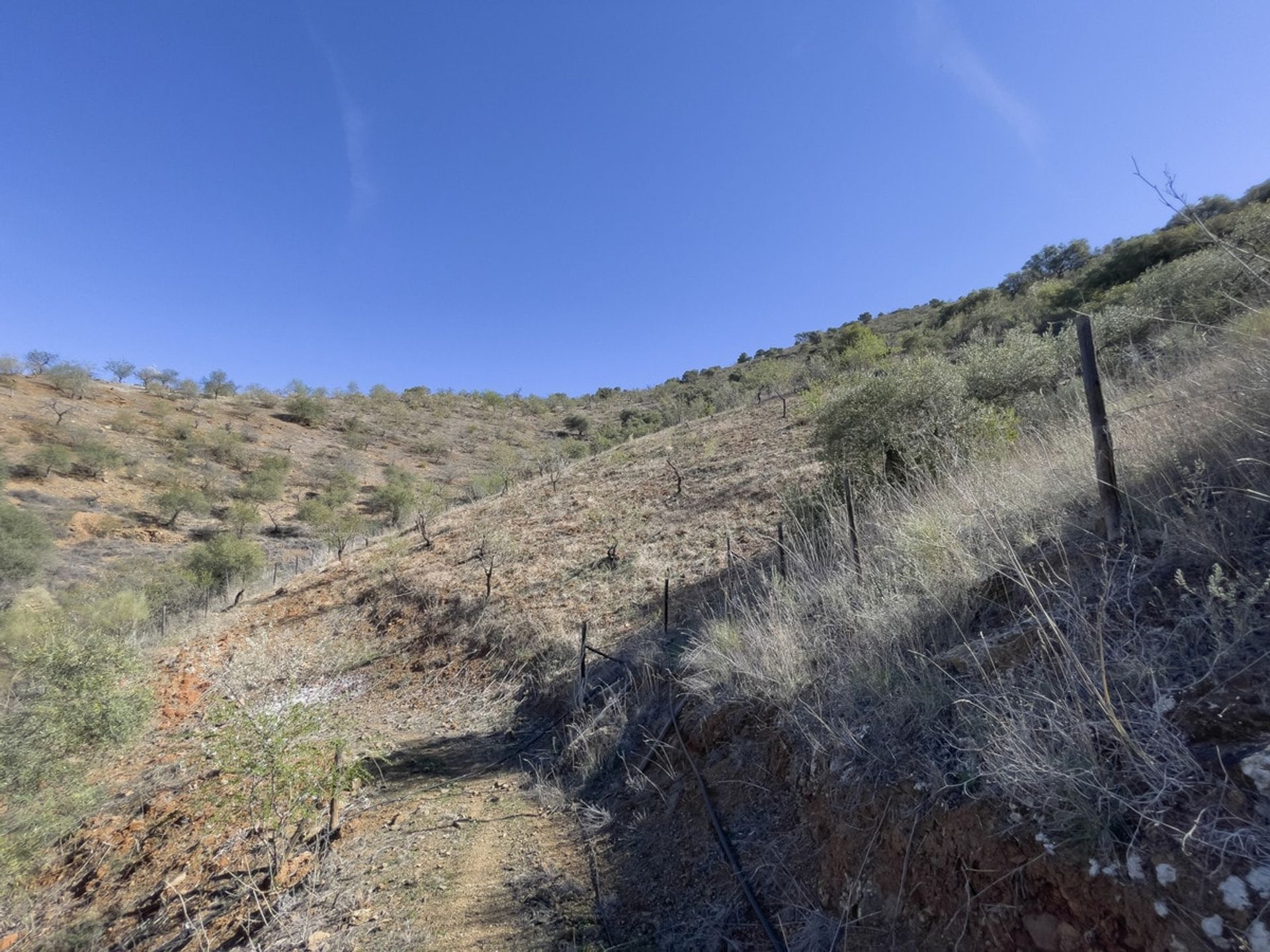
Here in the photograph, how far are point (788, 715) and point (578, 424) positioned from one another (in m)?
Answer: 43.5

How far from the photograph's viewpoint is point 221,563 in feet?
69.9

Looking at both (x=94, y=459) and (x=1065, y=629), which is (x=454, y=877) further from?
(x=94, y=459)

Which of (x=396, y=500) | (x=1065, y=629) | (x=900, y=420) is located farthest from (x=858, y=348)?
(x=396, y=500)

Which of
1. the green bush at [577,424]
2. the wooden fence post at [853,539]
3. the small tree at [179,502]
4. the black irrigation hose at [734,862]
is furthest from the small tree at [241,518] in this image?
the wooden fence post at [853,539]

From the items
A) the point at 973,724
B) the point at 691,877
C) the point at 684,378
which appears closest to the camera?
the point at 973,724

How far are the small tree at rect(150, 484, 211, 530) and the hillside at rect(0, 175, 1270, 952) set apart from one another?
50.7 ft

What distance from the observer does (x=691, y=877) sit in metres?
3.58

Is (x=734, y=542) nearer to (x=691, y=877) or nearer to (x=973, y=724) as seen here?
(x=691, y=877)

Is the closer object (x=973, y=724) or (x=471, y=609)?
(x=973, y=724)

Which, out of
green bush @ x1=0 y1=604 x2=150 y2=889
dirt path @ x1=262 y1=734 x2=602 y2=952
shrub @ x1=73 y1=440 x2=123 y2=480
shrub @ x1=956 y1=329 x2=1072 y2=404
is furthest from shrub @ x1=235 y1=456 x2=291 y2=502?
shrub @ x1=956 y1=329 x2=1072 y2=404

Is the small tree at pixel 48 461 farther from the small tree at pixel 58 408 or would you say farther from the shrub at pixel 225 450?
the shrub at pixel 225 450

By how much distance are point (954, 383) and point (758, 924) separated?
8.11 m

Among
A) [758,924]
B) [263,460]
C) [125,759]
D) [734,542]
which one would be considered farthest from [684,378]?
[758,924]

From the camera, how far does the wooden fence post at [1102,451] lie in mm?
2768
